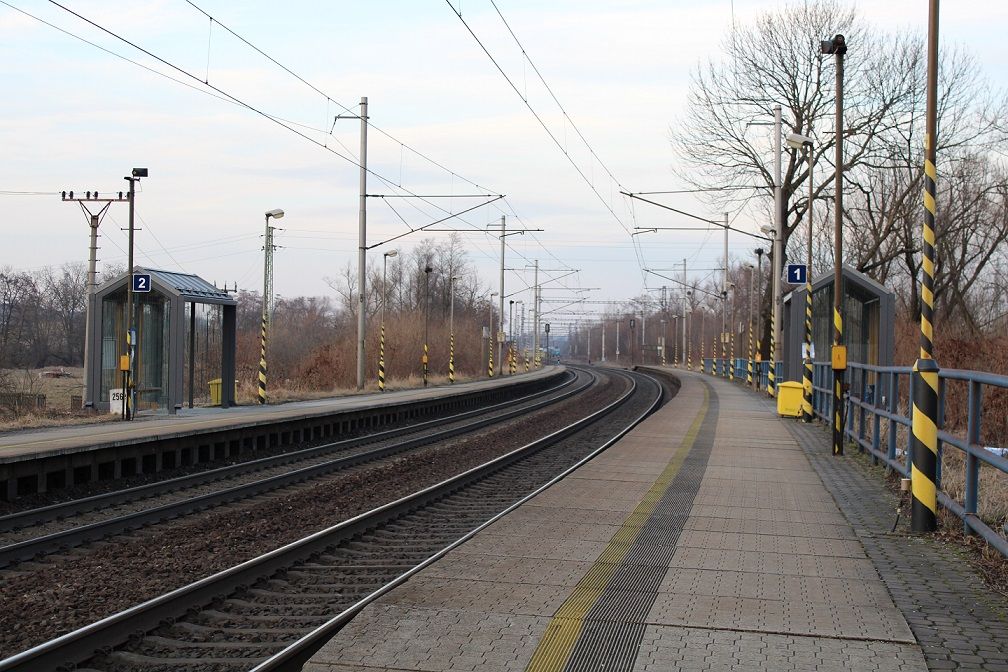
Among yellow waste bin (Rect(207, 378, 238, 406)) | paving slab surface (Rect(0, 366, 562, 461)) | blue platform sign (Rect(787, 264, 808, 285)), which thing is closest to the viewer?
paving slab surface (Rect(0, 366, 562, 461))

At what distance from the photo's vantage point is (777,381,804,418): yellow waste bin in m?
27.1

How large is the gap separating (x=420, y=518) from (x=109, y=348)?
1672cm

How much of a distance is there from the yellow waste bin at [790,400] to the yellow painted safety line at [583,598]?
15.5 m

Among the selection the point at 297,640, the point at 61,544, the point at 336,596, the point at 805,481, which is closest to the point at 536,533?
the point at 336,596

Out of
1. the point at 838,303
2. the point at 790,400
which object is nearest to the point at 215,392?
the point at 790,400

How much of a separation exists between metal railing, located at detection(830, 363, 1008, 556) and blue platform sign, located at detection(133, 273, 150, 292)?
15701 mm

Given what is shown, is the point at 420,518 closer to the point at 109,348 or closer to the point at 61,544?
the point at 61,544

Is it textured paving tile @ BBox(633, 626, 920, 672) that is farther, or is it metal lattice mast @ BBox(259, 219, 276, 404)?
metal lattice mast @ BBox(259, 219, 276, 404)

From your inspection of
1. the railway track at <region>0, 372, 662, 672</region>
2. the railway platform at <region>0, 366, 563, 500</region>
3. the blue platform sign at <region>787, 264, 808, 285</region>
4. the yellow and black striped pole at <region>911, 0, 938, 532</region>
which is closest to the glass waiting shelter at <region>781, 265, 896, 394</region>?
the blue platform sign at <region>787, 264, 808, 285</region>

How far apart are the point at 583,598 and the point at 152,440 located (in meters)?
11.5

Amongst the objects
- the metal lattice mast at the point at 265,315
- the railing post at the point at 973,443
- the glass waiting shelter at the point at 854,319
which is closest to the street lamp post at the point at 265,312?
the metal lattice mast at the point at 265,315

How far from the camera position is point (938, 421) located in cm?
1045

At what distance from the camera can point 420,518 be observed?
40.3 ft

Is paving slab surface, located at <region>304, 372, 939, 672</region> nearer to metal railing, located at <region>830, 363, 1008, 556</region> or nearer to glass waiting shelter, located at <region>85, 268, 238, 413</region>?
metal railing, located at <region>830, 363, 1008, 556</region>
